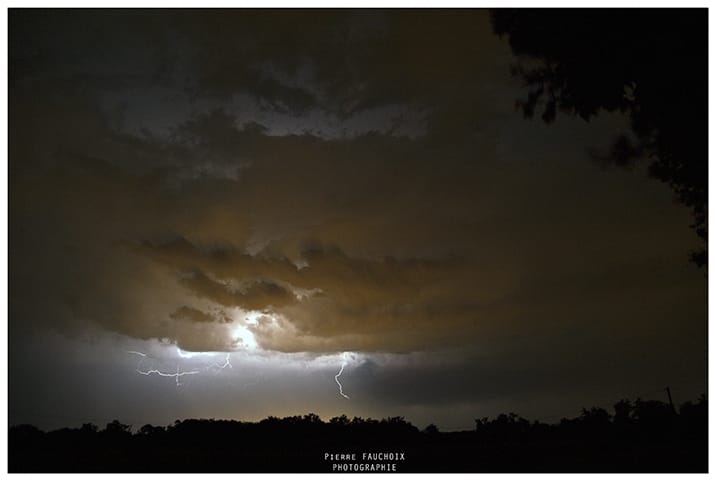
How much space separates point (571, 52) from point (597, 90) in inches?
39.0

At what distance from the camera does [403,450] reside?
38.5 ft

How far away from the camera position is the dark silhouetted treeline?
10.6m

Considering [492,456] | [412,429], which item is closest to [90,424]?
[412,429]

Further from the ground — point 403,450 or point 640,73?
point 640,73

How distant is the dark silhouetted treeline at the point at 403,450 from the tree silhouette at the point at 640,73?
442 centimetres

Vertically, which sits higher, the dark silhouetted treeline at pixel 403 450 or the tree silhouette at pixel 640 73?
the tree silhouette at pixel 640 73

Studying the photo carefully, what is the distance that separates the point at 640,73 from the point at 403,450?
362 inches

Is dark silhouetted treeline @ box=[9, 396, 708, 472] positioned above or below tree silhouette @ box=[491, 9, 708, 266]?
below

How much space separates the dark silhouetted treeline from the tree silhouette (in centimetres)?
442

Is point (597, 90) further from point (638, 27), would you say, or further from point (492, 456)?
point (492, 456)

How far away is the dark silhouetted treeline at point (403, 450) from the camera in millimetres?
10578

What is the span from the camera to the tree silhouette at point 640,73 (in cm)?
1001

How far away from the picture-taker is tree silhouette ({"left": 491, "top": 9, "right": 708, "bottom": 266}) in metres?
10.0

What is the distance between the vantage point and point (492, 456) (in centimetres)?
1173
